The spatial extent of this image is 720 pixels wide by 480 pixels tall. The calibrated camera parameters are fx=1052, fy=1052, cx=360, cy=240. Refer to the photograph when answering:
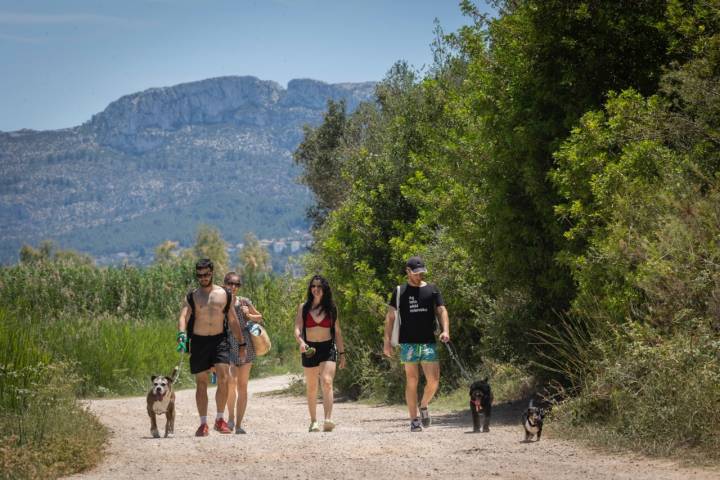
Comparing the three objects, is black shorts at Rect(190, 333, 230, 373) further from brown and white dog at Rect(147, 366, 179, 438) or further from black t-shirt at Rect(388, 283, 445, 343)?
black t-shirt at Rect(388, 283, 445, 343)

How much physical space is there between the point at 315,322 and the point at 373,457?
3.11 m

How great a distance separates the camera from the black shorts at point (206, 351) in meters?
Answer: 13.6

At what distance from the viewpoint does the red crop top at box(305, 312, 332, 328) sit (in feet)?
44.9

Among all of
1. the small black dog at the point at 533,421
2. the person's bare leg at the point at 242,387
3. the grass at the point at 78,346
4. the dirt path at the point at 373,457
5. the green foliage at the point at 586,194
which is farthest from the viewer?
the person's bare leg at the point at 242,387

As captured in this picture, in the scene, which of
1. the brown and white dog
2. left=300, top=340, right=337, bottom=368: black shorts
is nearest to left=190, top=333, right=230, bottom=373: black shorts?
the brown and white dog

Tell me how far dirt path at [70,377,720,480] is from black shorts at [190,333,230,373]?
3.01ft

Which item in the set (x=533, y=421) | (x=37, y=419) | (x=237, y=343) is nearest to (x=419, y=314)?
(x=533, y=421)

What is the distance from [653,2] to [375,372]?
10.9 meters

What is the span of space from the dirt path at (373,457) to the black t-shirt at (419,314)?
4.06 feet

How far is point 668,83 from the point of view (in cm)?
1455

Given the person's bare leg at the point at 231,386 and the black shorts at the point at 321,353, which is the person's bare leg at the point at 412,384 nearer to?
the black shorts at the point at 321,353

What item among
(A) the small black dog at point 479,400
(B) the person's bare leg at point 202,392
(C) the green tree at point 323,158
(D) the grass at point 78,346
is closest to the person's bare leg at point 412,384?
(A) the small black dog at point 479,400

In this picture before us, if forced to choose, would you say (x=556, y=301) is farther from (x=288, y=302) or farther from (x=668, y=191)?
(x=288, y=302)

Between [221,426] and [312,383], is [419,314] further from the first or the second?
[221,426]
